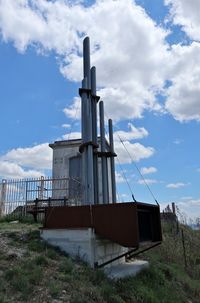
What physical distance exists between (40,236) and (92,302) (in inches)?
121

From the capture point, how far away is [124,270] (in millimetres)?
8039

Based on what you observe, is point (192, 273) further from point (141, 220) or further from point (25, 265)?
point (25, 265)

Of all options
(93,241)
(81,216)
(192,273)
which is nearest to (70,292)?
(93,241)

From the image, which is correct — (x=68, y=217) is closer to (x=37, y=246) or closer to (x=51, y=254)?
(x=37, y=246)

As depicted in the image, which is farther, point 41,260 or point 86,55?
point 86,55

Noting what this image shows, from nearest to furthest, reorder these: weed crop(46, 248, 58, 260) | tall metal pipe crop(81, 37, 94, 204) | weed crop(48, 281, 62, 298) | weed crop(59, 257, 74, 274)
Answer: weed crop(48, 281, 62, 298), weed crop(59, 257, 74, 274), weed crop(46, 248, 58, 260), tall metal pipe crop(81, 37, 94, 204)

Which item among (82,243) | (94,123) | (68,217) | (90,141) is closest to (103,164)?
(94,123)

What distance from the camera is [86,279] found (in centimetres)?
614

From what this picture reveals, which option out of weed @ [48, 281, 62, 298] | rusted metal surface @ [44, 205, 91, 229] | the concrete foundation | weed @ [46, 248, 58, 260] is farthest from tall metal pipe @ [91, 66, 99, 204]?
weed @ [48, 281, 62, 298]

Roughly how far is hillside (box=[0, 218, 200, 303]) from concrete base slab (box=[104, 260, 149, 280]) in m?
0.20

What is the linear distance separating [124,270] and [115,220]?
1582 mm

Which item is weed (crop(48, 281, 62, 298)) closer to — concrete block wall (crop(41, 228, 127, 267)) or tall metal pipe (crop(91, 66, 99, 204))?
concrete block wall (crop(41, 228, 127, 267))

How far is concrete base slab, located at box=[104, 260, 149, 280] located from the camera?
7188mm

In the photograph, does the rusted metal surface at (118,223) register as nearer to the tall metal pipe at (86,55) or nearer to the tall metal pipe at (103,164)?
the tall metal pipe at (103,164)
